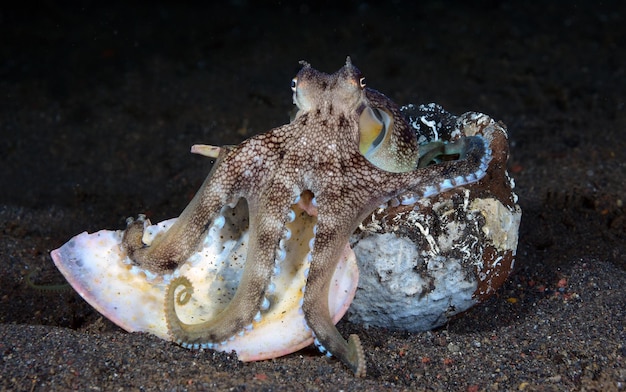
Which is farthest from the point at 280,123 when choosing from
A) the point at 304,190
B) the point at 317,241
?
the point at 317,241

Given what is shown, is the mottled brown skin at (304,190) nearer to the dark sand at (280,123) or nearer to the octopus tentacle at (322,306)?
the octopus tentacle at (322,306)

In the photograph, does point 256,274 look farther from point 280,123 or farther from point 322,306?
point 280,123

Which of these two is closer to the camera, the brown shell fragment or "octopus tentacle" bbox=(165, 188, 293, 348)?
"octopus tentacle" bbox=(165, 188, 293, 348)

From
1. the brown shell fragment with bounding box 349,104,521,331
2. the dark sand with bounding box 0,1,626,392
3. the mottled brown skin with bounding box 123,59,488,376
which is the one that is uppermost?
the mottled brown skin with bounding box 123,59,488,376

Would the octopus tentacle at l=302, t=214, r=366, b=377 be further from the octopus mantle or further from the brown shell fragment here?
the brown shell fragment

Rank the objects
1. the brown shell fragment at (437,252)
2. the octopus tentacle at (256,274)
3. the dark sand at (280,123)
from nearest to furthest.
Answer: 1. the octopus tentacle at (256,274)
2. the dark sand at (280,123)
3. the brown shell fragment at (437,252)

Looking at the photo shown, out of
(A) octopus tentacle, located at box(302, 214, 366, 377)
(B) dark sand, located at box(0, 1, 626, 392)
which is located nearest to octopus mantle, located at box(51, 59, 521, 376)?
(A) octopus tentacle, located at box(302, 214, 366, 377)

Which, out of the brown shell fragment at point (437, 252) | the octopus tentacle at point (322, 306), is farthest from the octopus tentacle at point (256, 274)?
the brown shell fragment at point (437, 252)
